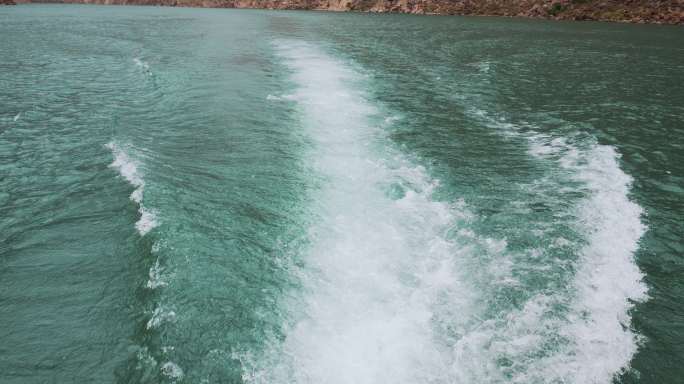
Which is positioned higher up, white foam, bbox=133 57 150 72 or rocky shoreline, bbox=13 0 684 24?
rocky shoreline, bbox=13 0 684 24

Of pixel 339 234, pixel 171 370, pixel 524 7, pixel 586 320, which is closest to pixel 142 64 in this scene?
pixel 339 234

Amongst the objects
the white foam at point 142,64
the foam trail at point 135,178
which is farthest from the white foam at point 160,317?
the white foam at point 142,64

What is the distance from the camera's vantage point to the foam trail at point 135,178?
20.4 meters

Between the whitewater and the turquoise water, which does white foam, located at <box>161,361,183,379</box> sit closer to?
the turquoise water

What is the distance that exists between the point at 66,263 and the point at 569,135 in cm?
3035

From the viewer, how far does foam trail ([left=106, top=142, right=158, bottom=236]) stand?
20406 mm

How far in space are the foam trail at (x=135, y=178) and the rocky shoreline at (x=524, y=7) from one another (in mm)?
101576

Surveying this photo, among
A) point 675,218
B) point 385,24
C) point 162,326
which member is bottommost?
point 162,326

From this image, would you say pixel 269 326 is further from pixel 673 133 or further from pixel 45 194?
pixel 673 133

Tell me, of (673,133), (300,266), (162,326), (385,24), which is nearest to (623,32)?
(385,24)

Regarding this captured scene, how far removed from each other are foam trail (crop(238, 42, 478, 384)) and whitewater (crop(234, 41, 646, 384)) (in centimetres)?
5

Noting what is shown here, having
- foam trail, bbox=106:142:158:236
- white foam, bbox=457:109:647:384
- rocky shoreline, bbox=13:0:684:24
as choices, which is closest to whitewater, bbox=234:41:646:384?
white foam, bbox=457:109:647:384

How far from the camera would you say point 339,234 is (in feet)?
65.3

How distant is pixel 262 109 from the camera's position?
1446 inches
